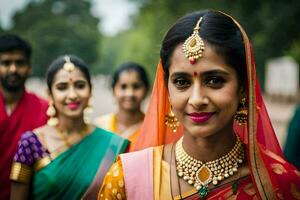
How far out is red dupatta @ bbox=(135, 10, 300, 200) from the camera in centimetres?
203

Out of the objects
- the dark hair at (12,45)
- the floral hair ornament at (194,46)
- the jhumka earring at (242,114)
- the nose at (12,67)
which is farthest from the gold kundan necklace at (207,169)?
the dark hair at (12,45)

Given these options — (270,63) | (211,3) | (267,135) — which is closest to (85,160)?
(267,135)

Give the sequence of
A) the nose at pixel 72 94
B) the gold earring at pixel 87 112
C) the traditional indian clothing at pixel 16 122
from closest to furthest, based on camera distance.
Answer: the nose at pixel 72 94, the gold earring at pixel 87 112, the traditional indian clothing at pixel 16 122

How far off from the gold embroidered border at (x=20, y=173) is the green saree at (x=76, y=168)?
67 mm

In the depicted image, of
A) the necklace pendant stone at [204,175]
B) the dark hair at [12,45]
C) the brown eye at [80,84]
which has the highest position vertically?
the dark hair at [12,45]

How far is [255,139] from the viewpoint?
204 cm

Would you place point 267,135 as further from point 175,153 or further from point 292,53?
point 292,53

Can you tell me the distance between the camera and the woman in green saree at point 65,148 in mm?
3283

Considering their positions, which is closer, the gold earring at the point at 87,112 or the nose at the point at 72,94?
the nose at the point at 72,94

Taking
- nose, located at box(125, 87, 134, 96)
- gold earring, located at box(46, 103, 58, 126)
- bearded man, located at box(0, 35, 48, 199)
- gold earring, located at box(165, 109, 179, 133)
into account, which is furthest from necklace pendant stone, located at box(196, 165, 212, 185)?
nose, located at box(125, 87, 134, 96)

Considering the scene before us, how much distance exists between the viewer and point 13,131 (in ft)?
14.9

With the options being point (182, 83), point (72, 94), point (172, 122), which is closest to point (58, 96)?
point (72, 94)

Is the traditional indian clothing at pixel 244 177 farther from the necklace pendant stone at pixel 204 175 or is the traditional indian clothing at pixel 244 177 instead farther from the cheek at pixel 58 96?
the cheek at pixel 58 96

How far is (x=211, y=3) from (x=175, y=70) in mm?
20935
